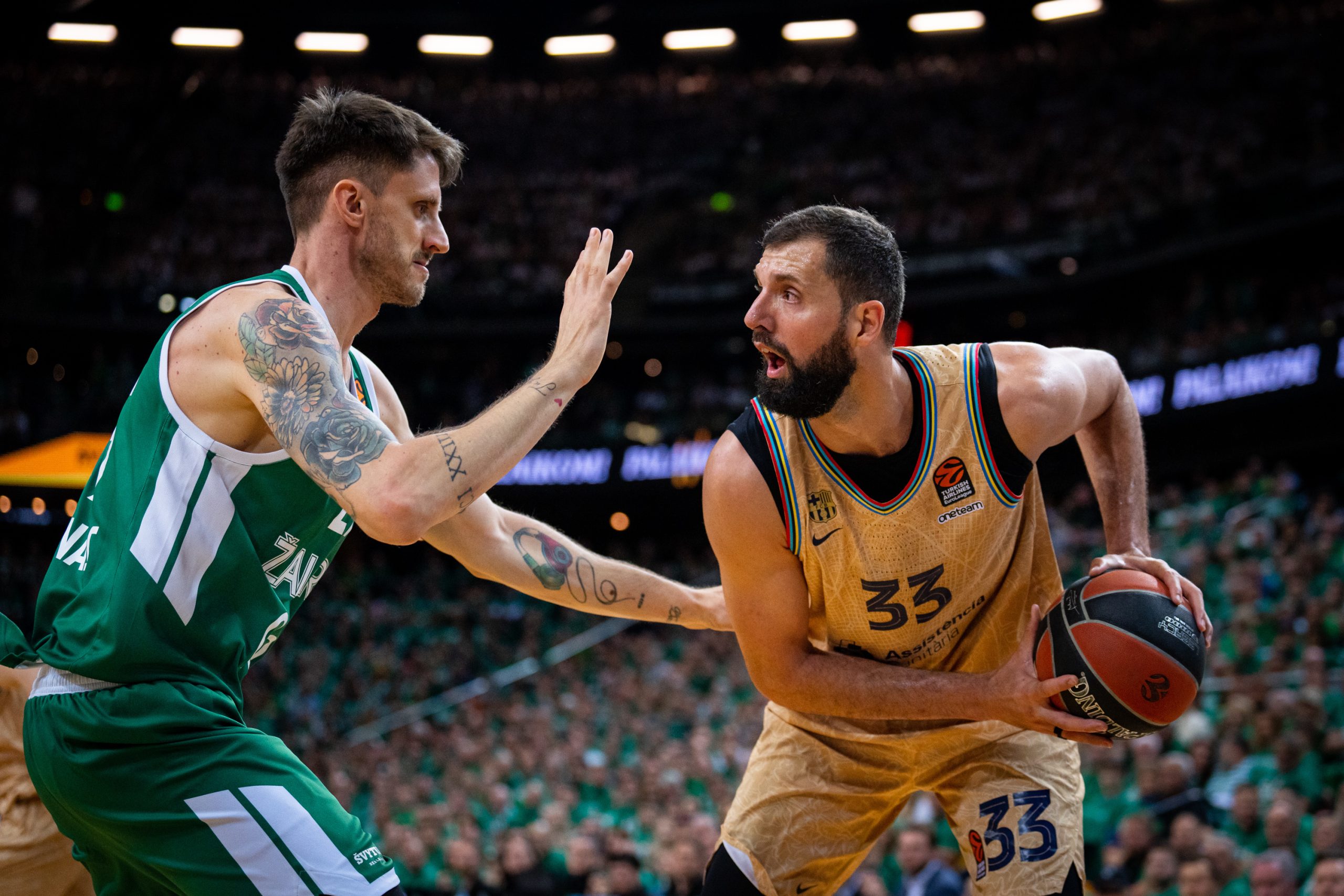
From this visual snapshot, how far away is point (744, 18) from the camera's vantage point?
28.3 m

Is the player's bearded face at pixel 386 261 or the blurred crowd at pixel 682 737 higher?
the player's bearded face at pixel 386 261

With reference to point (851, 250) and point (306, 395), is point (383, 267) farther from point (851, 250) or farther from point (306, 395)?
point (851, 250)

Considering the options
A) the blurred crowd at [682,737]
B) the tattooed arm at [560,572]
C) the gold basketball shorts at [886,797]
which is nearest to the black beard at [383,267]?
the tattooed arm at [560,572]

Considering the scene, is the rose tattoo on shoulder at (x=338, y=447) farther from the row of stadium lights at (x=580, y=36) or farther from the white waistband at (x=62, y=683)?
the row of stadium lights at (x=580, y=36)

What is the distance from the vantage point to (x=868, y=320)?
11.6ft

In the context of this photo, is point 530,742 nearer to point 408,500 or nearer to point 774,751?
point 774,751

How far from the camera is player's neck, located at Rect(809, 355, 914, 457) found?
355 cm

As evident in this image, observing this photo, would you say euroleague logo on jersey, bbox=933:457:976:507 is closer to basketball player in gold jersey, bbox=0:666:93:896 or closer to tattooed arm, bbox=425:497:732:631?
tattooed arm, bbox=425:497:732:631

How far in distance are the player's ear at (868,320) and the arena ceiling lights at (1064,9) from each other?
1001 inches

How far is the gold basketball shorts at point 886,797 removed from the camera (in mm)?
3576

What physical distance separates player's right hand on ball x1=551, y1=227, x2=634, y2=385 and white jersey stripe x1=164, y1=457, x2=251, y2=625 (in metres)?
0.82

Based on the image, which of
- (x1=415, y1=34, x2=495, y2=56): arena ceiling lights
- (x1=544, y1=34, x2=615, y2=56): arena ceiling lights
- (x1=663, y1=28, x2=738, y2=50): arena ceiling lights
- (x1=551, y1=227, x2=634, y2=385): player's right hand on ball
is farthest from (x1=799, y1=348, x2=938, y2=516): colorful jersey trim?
(x1=415, y1=34, x2=495, y2=56): arena ceiling lights

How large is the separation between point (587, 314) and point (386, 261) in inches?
22.8

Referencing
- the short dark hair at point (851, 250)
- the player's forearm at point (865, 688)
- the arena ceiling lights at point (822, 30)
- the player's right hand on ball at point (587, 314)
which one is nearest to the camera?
the player's right hand on ball at point (587, 314)
